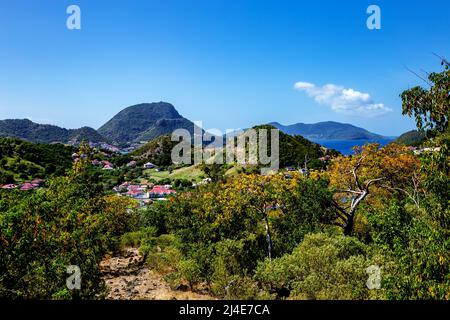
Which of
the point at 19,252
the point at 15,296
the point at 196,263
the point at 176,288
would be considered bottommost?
the point at 176,288

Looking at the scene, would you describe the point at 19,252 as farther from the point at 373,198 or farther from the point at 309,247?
the point at 373,198

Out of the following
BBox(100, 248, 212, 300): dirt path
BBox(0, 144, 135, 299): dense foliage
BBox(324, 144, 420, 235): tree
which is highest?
BBox(324, 144, 420, 235): tree

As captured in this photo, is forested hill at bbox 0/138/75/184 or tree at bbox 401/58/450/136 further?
forested hill at bbox 0/138/75/184

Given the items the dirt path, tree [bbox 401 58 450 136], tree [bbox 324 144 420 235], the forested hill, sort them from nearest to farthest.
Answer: tree [bbox 401 58 450 136]
the dirt path
tree [bbox 324 144 420 235]
the forested hill

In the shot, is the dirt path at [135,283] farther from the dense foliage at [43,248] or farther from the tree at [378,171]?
the tree at [378,171]

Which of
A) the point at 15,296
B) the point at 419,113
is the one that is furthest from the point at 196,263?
the point at 419,113

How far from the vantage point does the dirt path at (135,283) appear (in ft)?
51.1

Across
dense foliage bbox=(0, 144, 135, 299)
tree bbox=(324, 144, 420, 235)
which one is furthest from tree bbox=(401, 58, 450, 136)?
tree bbox=(324, 144, 420, 235)

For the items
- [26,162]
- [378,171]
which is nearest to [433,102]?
[378,171]

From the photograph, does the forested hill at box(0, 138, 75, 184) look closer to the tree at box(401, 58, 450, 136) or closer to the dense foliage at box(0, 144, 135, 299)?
the dense foliage at box(0, 144, 135, 299)

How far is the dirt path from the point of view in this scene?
1558 centimetres

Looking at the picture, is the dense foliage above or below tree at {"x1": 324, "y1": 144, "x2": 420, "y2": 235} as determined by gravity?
below

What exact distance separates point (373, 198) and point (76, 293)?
23002 mm

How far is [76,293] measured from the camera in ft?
34.6
